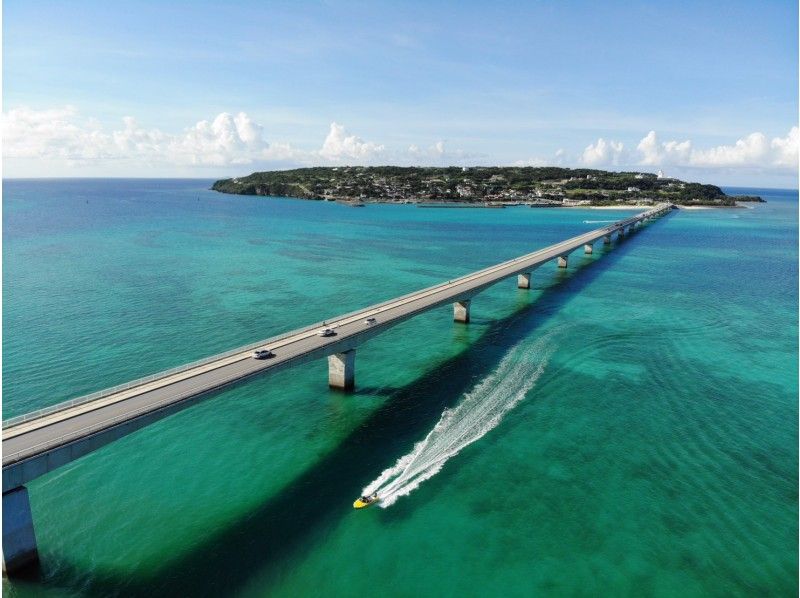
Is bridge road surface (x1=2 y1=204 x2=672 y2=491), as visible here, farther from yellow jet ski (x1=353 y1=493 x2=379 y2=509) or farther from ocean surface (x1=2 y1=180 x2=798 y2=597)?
yellow jet ski (x1=353 y1=493 x2=379 y2=509)

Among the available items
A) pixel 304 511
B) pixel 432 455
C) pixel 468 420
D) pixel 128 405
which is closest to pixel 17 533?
pixel 128 405

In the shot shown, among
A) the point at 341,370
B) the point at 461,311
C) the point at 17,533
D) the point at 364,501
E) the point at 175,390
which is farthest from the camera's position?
the point at 461,311

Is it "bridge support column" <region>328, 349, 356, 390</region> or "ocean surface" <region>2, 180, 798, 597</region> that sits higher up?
"bridge support column" <region>328, 349, 356, 390</region>

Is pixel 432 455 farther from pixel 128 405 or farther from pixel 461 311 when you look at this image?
pixel 461 311

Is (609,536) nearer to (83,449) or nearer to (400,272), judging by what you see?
(83,449)

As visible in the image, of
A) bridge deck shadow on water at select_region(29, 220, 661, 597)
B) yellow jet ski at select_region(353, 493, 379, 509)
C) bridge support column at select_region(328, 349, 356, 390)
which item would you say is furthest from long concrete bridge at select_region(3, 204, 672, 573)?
yellow jet ski at select_region(353, 493, 379, 509)
